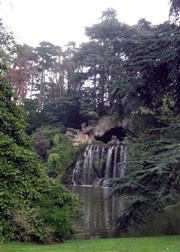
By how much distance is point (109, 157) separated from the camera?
92.1 ft

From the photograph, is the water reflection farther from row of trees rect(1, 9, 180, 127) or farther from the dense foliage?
row of trees rect(1, 9, 180, 127)

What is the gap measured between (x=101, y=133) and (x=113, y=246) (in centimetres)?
2450

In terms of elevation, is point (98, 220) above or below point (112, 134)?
below

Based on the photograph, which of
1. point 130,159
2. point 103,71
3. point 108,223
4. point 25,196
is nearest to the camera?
point 25,196

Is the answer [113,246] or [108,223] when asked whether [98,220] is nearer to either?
[108,223]

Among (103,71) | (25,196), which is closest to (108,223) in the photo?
(25,196)

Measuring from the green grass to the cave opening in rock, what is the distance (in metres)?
23.8

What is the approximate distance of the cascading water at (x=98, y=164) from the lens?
27547mm

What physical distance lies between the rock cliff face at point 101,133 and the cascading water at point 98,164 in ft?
7.85

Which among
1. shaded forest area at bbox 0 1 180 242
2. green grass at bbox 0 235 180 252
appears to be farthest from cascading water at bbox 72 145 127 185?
green grass at bbox 0 235 180 252

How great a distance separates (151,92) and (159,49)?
1684 mm

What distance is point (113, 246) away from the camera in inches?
306

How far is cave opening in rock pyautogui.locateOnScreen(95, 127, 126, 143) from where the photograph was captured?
32.5 meters

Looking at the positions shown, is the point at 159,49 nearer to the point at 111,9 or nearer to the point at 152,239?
the point at 152,239
